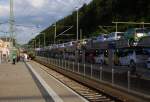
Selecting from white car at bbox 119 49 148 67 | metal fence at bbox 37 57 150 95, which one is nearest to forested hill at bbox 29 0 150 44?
white car at bbox 119 49 148 67

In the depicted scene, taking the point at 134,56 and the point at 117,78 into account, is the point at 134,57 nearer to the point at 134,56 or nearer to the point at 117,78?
the point at 134,56

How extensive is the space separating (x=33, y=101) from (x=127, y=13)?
10695 centimetres

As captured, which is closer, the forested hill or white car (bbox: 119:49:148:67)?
white car (bbox: 119:49:148:67)

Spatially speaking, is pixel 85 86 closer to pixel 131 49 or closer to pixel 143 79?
pixel 131 49

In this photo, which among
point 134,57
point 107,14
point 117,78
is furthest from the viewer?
point 107,14

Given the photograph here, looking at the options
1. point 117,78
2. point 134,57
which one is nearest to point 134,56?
point 134,57

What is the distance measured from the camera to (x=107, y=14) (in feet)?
437

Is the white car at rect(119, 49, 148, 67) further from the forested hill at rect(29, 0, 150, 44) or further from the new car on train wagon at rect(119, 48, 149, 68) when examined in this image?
the forested hill at rect(29, 0, 150, 44)

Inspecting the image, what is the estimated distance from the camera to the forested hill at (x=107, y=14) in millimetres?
119562

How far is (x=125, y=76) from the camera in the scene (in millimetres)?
19156

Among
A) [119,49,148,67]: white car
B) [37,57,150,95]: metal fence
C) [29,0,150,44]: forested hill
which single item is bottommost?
[37,57,150,95]: metal fence

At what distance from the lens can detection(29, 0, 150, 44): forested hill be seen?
119562 millimetres

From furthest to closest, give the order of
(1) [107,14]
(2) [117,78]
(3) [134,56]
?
(1) [107,14], (3) [134,56], (2) [117,78]

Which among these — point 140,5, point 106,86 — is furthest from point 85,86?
point 140,5
